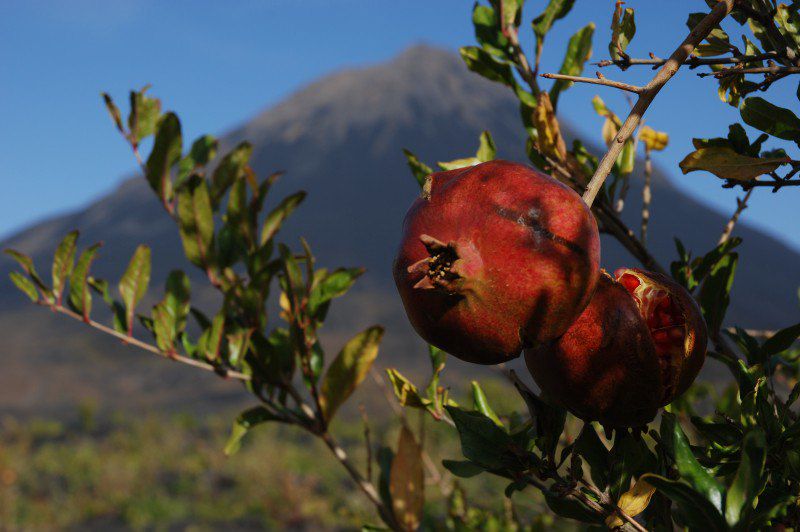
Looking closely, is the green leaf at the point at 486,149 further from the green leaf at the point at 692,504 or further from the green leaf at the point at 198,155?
the green leaf at the point at 198,155

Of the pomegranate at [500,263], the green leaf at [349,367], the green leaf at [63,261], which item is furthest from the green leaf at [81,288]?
the pomegranate at [500,263]

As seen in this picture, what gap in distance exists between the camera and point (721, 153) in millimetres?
697

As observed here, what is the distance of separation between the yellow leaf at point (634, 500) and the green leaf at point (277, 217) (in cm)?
84

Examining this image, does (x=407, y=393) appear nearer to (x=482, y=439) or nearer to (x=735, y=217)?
(x=482, y=439)

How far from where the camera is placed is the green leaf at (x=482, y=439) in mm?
673

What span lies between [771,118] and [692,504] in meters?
0.40

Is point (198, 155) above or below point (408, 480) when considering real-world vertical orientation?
above

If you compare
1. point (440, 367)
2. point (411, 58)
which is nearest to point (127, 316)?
point (440, 367)

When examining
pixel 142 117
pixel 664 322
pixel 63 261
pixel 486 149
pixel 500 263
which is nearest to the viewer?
pixel 500 263

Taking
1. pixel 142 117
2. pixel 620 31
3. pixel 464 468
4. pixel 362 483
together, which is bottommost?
pixel 362 483

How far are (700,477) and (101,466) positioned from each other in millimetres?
9918

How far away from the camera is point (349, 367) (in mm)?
1112

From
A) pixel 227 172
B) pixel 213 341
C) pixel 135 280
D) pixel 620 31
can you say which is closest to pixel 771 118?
pixel 620 31

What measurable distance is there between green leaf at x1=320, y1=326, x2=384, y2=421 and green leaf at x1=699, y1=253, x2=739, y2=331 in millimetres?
481
